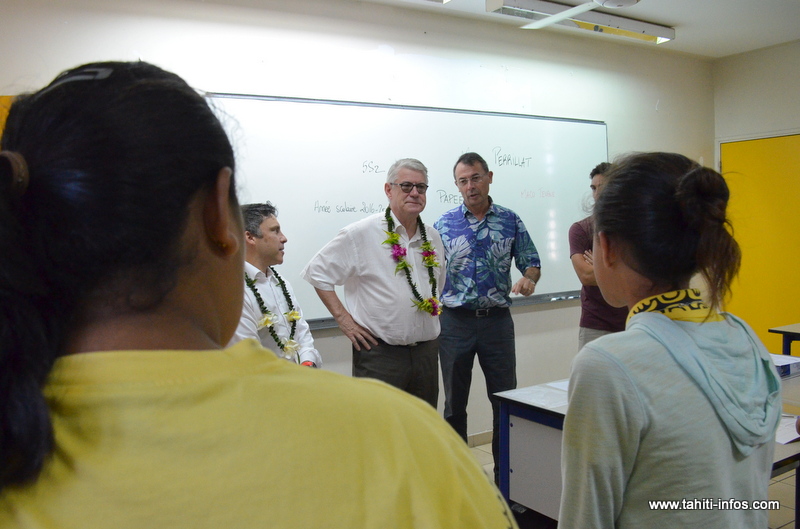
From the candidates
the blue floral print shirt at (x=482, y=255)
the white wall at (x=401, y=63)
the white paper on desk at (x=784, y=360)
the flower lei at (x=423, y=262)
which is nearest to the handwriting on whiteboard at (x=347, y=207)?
the blue floral print shirt at (x=482, y=255)

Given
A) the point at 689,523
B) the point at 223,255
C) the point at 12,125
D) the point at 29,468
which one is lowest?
the point at 689,523

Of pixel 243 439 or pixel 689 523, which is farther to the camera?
pixel 689 523

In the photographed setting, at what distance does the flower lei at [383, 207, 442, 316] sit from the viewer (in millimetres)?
3146

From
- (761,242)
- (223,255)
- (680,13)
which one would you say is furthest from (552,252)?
(223,255)

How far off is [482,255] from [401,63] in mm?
1496

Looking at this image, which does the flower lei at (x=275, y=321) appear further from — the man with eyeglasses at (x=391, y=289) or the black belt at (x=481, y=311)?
the black belt at (x=481, y=311)

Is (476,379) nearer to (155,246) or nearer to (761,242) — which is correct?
(761,242)

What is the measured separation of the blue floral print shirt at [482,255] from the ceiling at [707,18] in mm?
1540

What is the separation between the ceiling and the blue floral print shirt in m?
1.54

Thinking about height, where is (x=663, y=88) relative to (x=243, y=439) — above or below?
above

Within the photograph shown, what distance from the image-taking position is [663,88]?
5625mm

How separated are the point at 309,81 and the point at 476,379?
2.41 meters

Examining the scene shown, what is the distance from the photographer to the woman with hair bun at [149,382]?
0.46 m

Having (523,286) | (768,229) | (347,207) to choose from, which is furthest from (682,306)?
(768,229)
